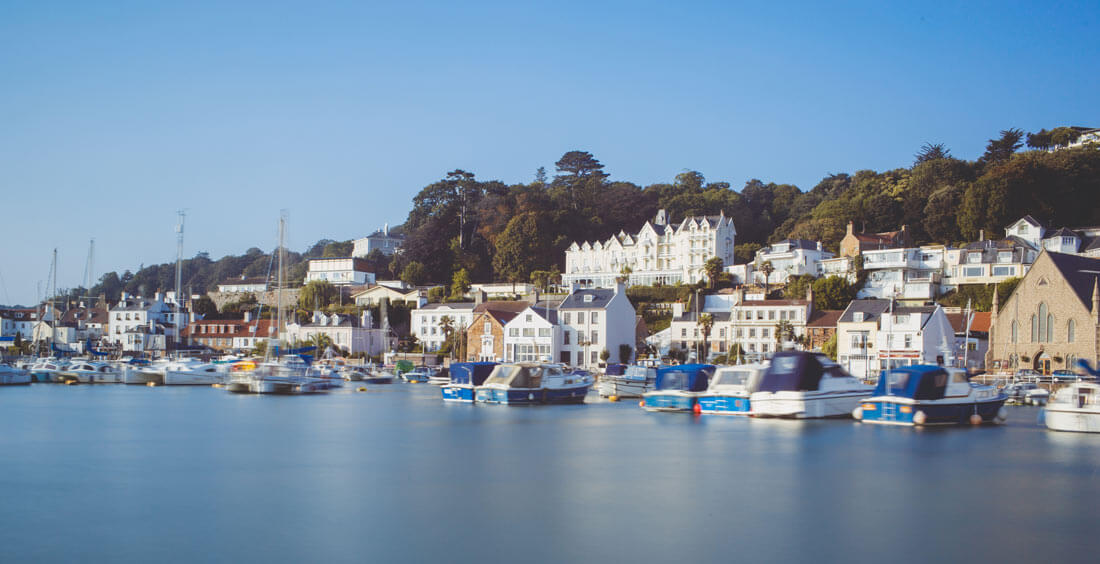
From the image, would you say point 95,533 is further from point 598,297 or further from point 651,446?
point 598,297

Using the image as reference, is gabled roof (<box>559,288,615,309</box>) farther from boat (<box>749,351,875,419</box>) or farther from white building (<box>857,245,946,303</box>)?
boat (<box>749,351,875,419</box>)

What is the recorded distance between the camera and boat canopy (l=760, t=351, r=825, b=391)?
1432 inches

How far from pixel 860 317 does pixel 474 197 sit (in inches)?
2387

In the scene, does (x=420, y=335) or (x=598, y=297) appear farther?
(x=420, y=335)

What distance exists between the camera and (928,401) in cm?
3422

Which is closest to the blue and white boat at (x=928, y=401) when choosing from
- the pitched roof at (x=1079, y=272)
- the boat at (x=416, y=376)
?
the pitched roof at (x=1079, y=272)

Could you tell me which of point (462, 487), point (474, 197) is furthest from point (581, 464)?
point (474, 197)

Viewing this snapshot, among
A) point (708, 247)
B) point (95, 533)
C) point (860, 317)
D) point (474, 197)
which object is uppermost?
point (474, 197)

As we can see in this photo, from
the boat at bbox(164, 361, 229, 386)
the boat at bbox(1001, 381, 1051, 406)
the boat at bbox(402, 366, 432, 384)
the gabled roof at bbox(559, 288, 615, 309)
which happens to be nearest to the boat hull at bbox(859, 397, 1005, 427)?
the boat at bbox(1001, 381, 1051, 406)

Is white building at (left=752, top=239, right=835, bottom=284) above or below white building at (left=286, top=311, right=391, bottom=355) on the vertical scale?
above

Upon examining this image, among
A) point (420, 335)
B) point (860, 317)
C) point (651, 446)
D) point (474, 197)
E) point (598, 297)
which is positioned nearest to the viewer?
point (651, 446)

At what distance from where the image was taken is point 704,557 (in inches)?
587

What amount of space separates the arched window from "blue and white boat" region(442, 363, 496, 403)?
1319 inches

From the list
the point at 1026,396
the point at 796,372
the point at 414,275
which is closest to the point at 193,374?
the point at 414,275
